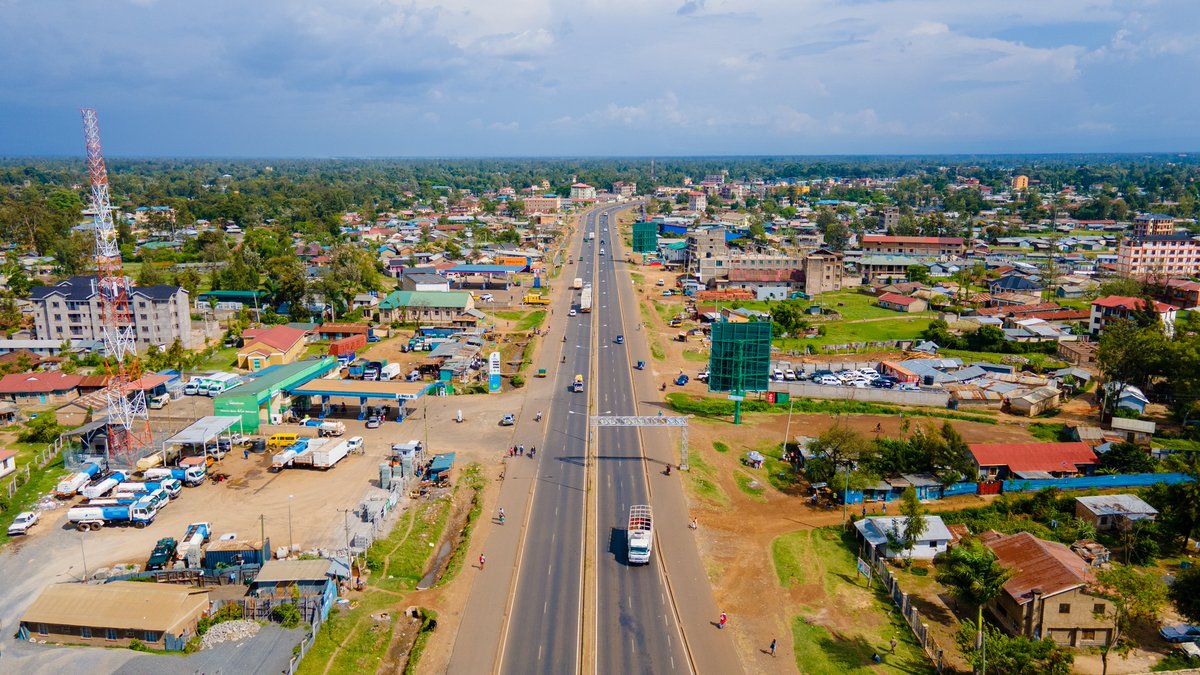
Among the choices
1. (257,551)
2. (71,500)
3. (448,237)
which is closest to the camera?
(257,551)

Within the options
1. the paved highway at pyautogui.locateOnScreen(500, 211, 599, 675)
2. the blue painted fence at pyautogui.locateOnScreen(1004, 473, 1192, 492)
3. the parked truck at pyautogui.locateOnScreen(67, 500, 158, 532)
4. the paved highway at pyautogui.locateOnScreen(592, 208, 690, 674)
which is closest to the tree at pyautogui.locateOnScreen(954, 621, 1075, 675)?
the paved highway at pyautogui.locateOnScreen(592, 208, 690, 674)

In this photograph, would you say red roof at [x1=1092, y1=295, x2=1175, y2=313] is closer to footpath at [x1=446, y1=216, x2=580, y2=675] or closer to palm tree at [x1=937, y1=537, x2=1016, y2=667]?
footpath at [x1=446, y1=216, x2=580, y2=675]

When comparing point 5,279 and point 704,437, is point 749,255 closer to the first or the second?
point 704,437

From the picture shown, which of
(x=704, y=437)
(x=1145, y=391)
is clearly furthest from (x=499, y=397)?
(x=1145, y=391)

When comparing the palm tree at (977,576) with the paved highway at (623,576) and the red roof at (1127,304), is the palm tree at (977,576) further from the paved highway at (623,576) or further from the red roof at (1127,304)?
the red roof at (1127,304)

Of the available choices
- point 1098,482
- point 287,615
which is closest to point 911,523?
point 1098,482

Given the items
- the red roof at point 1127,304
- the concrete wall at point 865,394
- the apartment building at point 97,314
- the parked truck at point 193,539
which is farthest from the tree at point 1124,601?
the apartment building at point 97,314

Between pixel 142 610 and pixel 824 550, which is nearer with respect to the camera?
pixel 142 610
